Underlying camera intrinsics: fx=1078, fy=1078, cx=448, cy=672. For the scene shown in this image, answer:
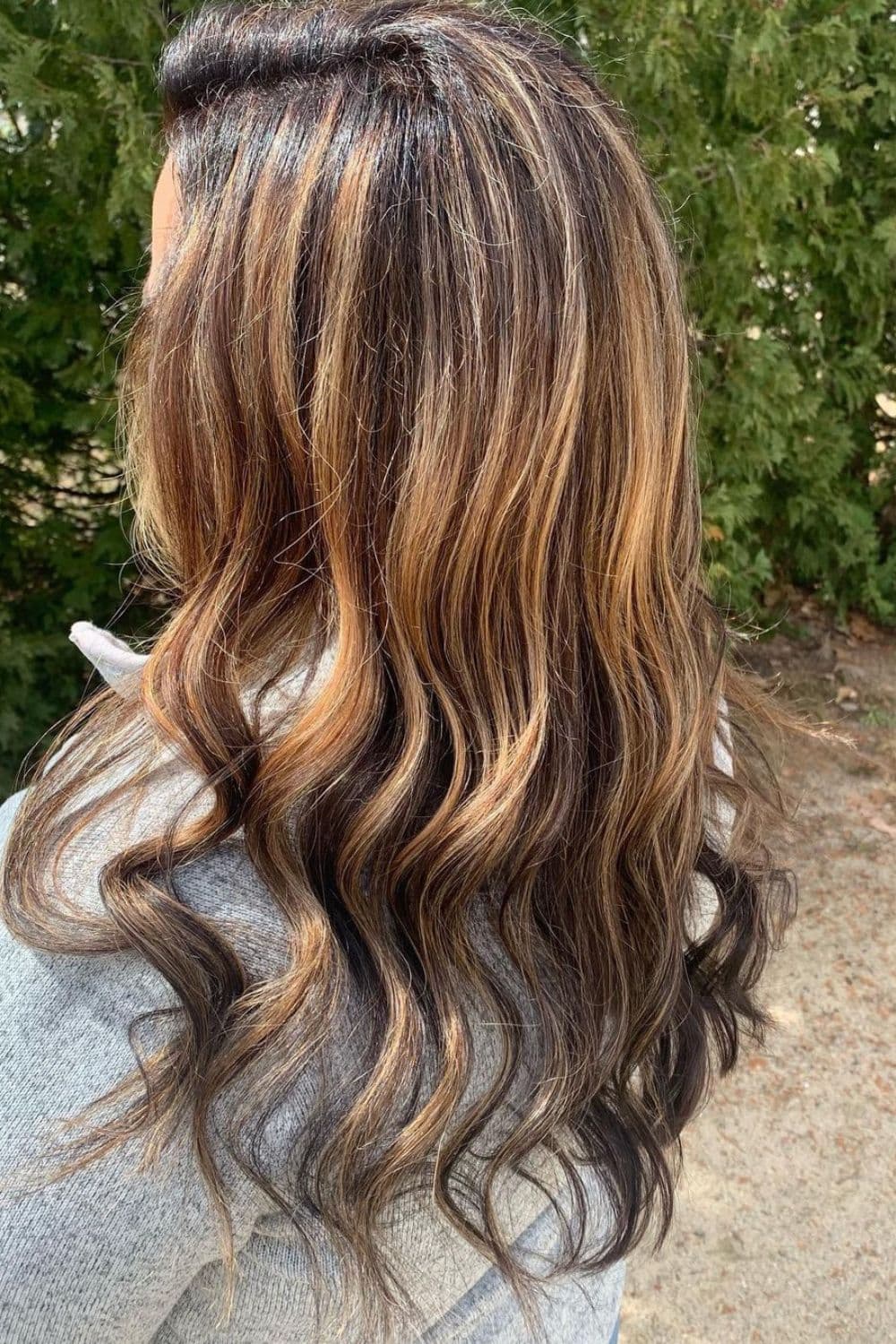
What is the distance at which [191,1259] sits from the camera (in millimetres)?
815

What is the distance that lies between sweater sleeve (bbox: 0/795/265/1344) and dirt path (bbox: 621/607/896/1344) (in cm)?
199

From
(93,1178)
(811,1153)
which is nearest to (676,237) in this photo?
(93,1178)

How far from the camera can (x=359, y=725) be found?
825 millimetres

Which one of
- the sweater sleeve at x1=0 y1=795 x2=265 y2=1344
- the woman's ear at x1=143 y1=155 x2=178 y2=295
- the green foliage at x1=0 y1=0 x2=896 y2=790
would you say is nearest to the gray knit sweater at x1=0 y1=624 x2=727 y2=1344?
the sweater sleeve at x1=0 y1=795 x2=265 y2=1344

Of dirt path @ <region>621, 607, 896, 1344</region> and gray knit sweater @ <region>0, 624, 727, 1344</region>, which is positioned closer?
gray knit sweater @ <region>0, 624, 727, 1344</region>

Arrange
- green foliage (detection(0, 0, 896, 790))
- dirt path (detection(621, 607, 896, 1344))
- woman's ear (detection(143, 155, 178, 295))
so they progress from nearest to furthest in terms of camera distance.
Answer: woman's ear (detection(143, 155, 178, 295)), dirt path (detection(621, 607, 896, 1344)), green foliage (detection(0, 0, 896, 790))

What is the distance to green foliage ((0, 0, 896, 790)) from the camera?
102 inches

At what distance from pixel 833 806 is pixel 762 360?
1696 millimetres

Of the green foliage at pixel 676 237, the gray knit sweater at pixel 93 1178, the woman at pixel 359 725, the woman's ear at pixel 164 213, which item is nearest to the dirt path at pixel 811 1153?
the green foliage at pixel 676 237

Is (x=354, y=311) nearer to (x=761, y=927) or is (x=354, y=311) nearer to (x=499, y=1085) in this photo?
(x=499, y=1085)

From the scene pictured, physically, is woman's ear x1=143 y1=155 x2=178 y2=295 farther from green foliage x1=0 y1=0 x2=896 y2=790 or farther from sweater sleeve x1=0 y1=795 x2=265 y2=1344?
green foliage x1=0 y1=0 x2=896 y2=790

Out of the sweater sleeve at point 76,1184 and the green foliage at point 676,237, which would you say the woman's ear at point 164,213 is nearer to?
the sweater sleeve at point 76,1184

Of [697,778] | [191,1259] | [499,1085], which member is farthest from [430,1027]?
[697,778]

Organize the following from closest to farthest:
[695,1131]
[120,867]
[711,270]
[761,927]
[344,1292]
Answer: [120,867]
[344,1292]
[761,927]
[695,1131]
[711,270]
